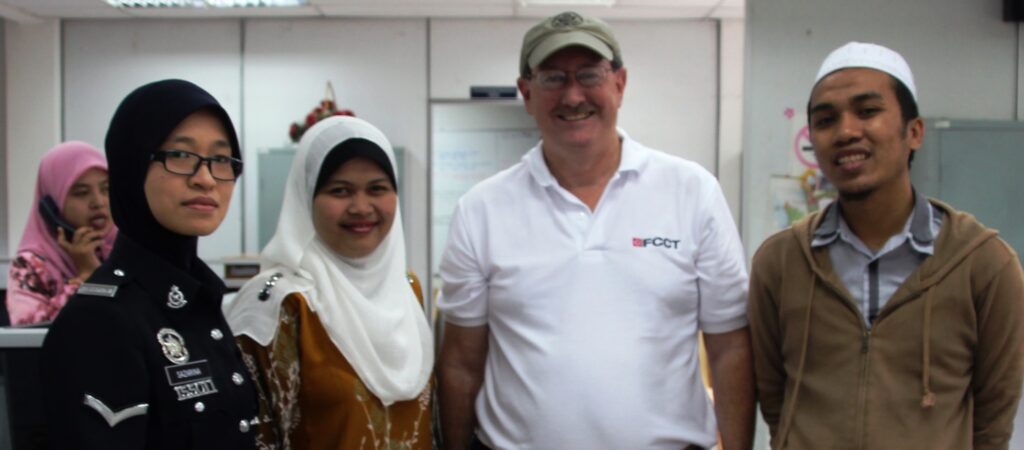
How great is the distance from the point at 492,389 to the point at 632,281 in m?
0.40

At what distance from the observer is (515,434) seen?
170 cm

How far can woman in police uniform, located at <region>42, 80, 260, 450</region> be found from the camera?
44.8 inches

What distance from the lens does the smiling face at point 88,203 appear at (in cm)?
272

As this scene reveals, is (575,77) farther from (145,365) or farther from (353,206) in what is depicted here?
(145,365)

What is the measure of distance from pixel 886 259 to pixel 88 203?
2.50 m

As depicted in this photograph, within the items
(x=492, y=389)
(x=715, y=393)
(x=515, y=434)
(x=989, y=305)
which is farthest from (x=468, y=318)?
(x=989, y=305)

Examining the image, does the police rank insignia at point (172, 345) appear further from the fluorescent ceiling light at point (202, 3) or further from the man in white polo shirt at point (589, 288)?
the fluorescent ceiling light at point (202, 3)

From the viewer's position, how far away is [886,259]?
5.17ft

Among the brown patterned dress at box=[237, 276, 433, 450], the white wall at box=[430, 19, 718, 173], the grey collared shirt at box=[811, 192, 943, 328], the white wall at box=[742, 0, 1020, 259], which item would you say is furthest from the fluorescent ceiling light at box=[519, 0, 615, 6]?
the brown patterned dress at box=[237, 276, 433, 450]

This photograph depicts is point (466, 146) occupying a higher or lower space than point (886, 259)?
higher

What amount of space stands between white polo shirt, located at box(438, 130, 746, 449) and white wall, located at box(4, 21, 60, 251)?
16.6ft

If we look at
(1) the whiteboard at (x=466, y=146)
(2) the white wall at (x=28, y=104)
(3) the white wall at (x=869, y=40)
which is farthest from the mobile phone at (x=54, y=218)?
(2) the white wall at (x=28, y=104)

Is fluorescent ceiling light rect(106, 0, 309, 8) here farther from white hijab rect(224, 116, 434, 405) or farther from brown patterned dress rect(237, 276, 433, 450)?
brown patterned dress rect(237, 276, 433, 450)

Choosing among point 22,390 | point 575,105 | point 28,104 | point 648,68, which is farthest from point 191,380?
point 28,104
